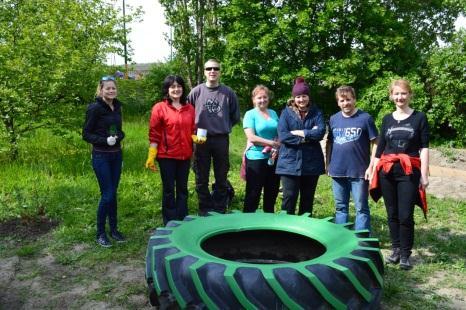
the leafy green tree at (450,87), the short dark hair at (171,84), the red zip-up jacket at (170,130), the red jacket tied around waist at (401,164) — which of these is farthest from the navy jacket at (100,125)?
the leafy green tree at (450,87)

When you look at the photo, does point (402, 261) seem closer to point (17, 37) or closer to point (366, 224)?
point (366, 224)

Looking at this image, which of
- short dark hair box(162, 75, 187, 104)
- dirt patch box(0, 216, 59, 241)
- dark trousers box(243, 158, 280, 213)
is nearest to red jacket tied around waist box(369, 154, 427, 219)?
dark trousers box(243, 158, 280, 213)

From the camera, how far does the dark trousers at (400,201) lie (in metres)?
3.94

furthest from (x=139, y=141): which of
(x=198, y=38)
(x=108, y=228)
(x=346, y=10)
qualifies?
(x=346, y=10)

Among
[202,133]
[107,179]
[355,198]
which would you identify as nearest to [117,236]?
[107,179]

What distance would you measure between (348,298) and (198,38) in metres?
7.82

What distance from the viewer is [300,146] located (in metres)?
4.25

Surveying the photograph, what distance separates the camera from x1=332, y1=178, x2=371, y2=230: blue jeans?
4.21 metres

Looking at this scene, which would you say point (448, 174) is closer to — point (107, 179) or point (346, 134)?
point (346, 134)

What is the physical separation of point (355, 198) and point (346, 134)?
1.88 ft

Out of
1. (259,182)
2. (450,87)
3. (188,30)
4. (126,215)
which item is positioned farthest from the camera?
(450,87)

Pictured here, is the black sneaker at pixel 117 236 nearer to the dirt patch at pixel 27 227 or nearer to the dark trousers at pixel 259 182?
the dirt patch at pixel 27 227

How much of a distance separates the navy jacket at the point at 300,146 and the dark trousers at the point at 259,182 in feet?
1.41

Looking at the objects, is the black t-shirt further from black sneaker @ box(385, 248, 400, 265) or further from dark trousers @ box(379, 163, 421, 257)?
black sneaker @ box(385, 248, 400, 265)
